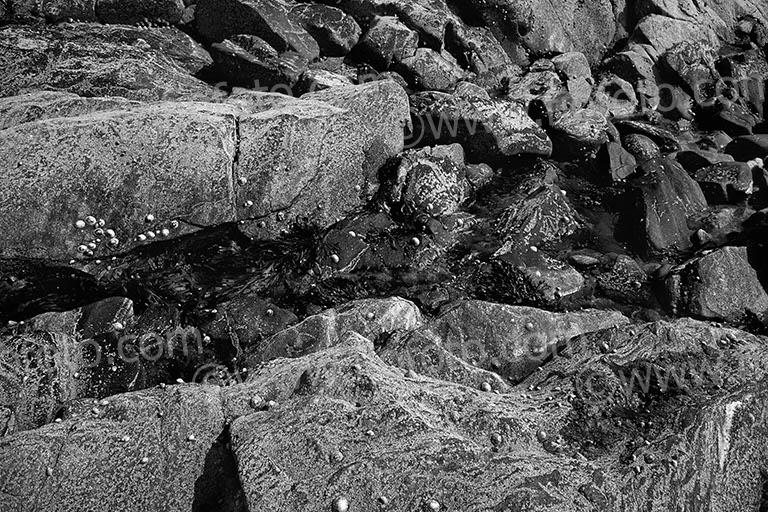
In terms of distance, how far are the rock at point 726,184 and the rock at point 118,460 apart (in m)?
8.36

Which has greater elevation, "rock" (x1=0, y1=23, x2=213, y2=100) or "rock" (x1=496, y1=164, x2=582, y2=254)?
"rock" (x1=496, y1=164, x2=582, y2=254)

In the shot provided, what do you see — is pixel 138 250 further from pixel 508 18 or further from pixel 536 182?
pixel 508 18

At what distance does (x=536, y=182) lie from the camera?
1016 centimetres

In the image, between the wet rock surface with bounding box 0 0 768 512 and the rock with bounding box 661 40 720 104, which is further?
the rock with bounding box 661 40 720 104

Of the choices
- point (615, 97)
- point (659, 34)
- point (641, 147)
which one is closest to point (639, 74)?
point (615, 97)

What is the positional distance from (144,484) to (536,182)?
23.7 feet

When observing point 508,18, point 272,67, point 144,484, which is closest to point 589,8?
point 508,18

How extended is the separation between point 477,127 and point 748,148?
16.2 ft

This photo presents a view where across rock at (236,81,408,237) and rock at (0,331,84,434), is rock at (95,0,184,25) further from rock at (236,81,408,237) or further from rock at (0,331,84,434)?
rock at (0,331,84,434)

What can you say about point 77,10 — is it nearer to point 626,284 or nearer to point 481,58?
point 481,58

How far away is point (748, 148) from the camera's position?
1168 cm

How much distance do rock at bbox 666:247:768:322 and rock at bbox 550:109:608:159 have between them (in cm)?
322

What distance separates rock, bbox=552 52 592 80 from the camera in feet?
42.4

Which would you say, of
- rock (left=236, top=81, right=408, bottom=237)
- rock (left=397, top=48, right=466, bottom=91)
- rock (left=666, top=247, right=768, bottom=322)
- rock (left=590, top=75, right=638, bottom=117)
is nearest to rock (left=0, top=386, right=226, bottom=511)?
rock (left=236, top=81, right=408, bottom=237)
